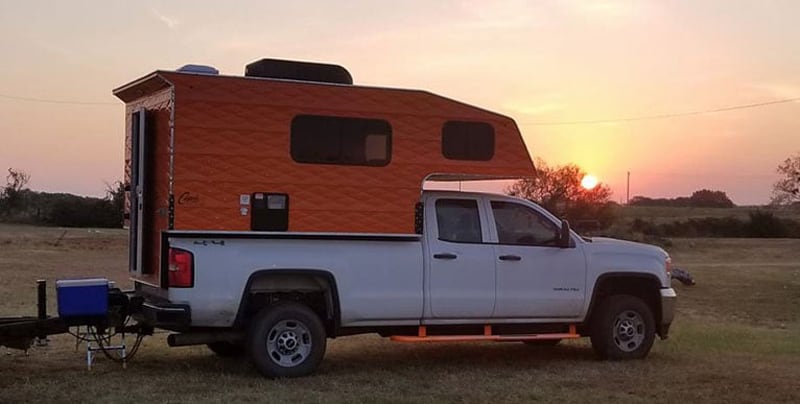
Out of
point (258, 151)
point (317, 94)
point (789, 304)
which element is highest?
point (317, 94)

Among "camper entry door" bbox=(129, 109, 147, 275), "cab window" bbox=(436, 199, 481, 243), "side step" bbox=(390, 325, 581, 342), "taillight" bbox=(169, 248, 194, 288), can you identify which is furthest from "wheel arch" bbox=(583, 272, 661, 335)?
"camper entry door" bbox=(129, 109, 147, 275)

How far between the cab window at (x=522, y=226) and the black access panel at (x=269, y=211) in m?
2.39

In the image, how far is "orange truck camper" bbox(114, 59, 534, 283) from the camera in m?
8.95

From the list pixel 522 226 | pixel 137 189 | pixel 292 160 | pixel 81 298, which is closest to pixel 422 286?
pixel 522 226

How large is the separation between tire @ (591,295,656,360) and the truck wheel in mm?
3194

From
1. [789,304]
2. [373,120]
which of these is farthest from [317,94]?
[789,304]

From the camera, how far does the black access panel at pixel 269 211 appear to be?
909 cm

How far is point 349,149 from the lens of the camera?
9.50 meters

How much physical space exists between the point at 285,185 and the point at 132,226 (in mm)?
1754

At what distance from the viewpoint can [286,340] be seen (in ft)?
30.5

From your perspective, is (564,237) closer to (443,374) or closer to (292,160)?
(443,374)

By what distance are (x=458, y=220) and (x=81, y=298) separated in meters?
3.81

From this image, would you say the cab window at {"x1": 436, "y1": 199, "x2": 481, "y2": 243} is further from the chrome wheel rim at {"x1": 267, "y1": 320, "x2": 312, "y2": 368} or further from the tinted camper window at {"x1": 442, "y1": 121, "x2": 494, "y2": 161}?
the chrome wheel rim at {"x1": 267, "y1": 320, "x2": 312, "y2": 368}

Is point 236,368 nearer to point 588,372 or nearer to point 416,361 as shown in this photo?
point 416,361
